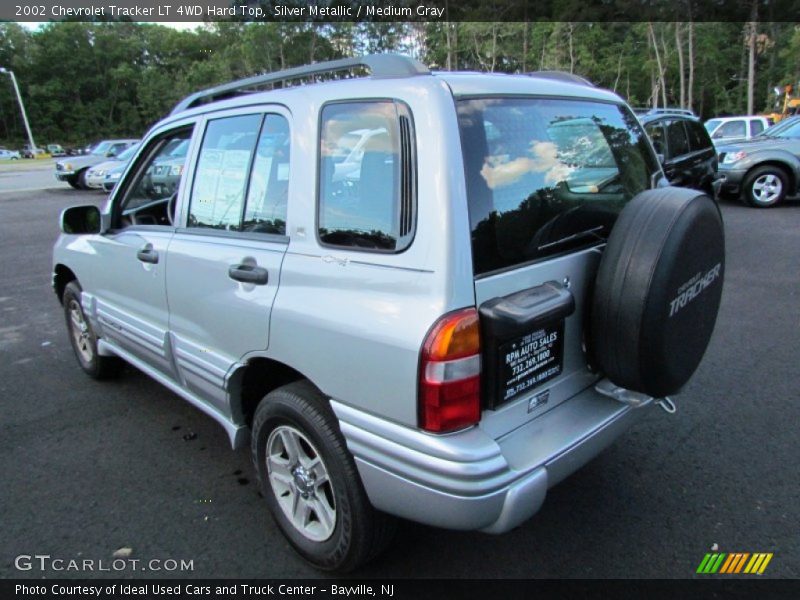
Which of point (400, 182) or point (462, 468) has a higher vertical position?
point (400, 182)

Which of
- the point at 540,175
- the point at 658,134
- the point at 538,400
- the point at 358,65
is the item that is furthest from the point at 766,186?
the point at 358,65

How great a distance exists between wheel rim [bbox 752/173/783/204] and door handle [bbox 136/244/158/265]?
10.9m

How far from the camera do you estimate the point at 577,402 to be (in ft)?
7.22

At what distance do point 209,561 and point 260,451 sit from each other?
19.6 inches

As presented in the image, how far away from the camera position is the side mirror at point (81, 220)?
11.7 ft

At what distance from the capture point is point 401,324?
1.74 meters

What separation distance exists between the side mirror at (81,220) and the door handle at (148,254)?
80 centimetres

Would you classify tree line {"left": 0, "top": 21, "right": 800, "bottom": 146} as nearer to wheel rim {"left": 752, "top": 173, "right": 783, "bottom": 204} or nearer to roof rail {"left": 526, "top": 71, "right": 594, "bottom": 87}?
wheel rim {"left": 752, "top": 173, "right": 783, "bottom": 204}

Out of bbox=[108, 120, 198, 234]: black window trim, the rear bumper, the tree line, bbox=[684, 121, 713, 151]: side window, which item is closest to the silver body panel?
Answer: the rear bumper

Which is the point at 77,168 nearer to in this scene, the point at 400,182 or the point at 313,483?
the point at 313,483

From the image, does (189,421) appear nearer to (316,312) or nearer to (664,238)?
(316,312)

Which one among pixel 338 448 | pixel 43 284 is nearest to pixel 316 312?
pixel 338 448

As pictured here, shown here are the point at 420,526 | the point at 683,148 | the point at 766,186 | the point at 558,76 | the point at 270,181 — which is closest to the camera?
the point at 270,181

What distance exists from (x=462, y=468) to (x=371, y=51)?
23.3m
